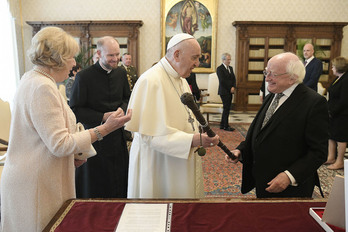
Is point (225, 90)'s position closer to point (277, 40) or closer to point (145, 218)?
point (277, 40)

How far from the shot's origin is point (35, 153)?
156cm

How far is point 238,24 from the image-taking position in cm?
1047

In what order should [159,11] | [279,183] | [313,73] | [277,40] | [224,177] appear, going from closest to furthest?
1. [279,183]
2. [224,177]
3. [313,73]
4. [277,40]
5. [159,11]

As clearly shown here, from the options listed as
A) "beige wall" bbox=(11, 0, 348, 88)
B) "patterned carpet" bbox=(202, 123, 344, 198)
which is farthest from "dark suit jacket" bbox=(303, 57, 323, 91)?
"beige wall" bbox=(11, 0, 348, 88)

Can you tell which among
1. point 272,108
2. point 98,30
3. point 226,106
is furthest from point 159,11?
point 272,108

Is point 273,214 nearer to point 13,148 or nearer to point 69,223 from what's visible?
point 69,223

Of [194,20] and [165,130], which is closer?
[165,130]

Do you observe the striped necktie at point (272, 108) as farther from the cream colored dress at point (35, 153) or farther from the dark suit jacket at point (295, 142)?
the cream colored dress at point (35, 153)

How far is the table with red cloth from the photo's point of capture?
4.40ft

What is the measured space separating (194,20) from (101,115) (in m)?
8.77

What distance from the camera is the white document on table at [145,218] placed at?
1325mm

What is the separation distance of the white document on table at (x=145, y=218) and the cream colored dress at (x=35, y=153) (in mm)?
426

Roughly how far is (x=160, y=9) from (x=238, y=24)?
281 centimetres

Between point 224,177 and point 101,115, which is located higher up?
point 101,115
